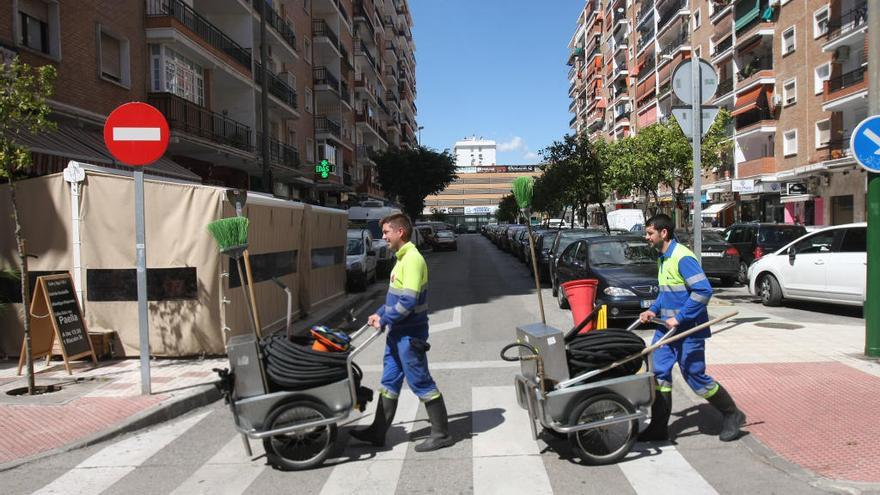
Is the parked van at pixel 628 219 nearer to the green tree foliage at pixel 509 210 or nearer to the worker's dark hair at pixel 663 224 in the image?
the worker's dark hair at pixel 663 224

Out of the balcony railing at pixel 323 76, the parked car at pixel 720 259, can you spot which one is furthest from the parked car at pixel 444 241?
the parked car at pixel 720 259

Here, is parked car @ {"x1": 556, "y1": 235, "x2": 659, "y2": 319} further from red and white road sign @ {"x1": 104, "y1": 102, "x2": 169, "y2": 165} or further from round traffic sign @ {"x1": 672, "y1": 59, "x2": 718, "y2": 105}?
red and white road sign @ {"x1": 104, "y1": 102, "x2": 169, "y2": 165}

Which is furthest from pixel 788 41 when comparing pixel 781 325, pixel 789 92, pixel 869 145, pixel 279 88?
pixel 869 145

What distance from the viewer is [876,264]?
7426 millimetres

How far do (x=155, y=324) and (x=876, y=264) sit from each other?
340 inches

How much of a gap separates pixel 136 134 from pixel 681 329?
544 cm

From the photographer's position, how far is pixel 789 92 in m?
34.9

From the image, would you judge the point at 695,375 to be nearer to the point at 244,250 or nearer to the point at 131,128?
the point at 244,250

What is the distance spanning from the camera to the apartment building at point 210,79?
552 inches

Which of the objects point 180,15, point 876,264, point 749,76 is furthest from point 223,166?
point 749,76

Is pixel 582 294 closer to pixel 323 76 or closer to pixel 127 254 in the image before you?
pixel 127 254

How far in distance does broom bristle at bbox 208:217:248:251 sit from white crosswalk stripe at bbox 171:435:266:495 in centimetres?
163

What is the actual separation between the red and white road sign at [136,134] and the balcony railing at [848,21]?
3019 centimetres

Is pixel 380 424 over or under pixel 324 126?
under
